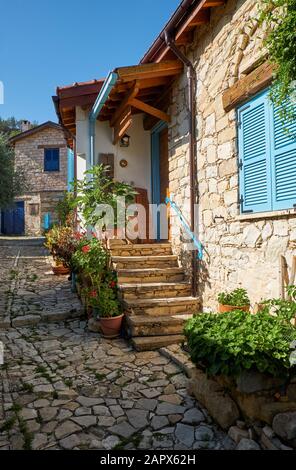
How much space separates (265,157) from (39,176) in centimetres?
1687

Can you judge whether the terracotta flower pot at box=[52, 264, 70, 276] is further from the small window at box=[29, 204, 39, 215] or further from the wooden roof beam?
the small window at box=[29, 204, 39, 215]

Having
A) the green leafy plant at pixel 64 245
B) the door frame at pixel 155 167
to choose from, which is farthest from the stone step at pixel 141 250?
the green leafy plant at pixel 64 245

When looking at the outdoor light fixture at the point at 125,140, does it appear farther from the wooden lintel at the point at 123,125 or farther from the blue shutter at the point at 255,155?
the blue shutter at the point at 255,155

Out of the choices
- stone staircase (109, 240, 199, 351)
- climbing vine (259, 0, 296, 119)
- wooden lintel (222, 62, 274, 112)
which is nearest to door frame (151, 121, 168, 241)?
stone staircase (109, 240, 199, 351)

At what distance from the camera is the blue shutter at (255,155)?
349 cm

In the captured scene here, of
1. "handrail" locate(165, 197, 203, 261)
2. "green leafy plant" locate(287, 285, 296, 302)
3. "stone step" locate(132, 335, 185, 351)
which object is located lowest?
"stone step" locate(132, 335, 185, 351)

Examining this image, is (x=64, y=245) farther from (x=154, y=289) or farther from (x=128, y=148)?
(x=154, y=289)

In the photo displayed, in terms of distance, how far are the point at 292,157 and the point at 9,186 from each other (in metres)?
14.1

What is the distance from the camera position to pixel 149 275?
5281 millimetres

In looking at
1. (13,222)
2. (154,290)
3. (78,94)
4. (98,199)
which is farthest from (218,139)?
(13,222)

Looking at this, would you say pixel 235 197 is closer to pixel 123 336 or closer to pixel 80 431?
pixel 123 336

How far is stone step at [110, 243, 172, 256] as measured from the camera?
18.6ft

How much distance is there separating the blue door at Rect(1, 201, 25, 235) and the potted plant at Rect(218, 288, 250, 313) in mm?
17258

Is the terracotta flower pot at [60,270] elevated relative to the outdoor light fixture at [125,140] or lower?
lower
